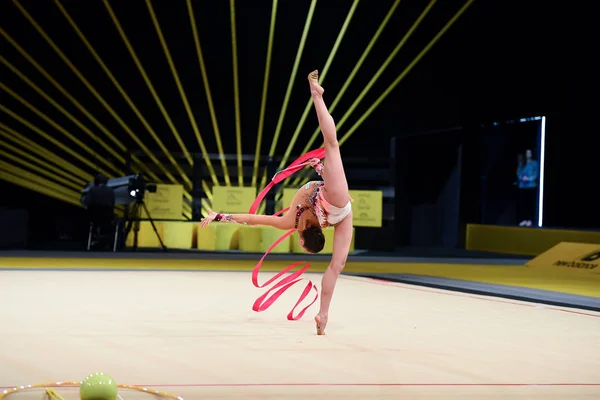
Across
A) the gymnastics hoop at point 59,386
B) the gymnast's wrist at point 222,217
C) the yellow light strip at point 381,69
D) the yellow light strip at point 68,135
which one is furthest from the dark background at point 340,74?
the gymnastics hoop at point 59,386

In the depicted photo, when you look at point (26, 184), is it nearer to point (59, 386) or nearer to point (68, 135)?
point (68, 135)

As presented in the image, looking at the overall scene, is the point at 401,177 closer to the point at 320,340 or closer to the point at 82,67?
the point at 82,67

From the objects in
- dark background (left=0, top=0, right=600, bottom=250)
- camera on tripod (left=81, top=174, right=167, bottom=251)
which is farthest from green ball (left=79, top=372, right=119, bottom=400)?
dark background (left=0, top=0, right=600, bottom=250)

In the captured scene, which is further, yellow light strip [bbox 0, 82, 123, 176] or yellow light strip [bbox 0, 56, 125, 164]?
yellow light strip [bbox 0, 82, 123, 176]

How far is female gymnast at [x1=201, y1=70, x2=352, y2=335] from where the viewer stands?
467 centimetres

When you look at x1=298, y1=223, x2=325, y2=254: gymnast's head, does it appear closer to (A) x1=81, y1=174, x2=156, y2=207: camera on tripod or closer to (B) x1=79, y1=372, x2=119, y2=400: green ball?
(B) x1=79, y1=372, x2=119, y2=400: green ball

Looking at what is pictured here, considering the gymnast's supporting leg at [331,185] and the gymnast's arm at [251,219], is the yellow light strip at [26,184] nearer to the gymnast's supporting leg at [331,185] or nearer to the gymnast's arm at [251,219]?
the gymnast's arm at [251,219]

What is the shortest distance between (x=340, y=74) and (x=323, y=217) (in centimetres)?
969

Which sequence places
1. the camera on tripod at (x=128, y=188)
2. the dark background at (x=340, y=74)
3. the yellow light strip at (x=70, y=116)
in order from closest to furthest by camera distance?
the camera on tripod at (x=128, y=188) → the yellow light strip at (x=70, y=116) → the dark background at (x=340, y=74)

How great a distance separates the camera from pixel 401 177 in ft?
51.0

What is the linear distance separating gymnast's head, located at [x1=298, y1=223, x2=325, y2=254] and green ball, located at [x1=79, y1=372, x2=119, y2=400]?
228 cm

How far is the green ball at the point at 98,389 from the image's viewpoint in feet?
8.82

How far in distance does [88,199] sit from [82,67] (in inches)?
118

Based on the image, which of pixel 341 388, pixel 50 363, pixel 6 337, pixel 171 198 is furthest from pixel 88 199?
pixel 341 388
